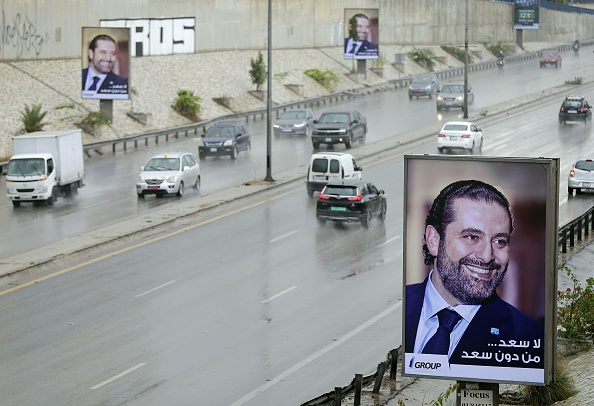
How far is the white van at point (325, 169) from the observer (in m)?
45.2

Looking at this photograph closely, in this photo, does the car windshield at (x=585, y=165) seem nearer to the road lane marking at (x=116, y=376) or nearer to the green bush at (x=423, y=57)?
the road lane marking at (x=116, y=376)

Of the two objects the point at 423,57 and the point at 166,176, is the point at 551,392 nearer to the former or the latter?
the point at 166,176

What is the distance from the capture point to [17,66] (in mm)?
68750

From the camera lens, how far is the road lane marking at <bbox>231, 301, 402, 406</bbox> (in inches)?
851

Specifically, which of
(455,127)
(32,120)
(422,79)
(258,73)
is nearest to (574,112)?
(455,127)

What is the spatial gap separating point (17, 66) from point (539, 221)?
57.3 meters

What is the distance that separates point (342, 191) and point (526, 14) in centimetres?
10181

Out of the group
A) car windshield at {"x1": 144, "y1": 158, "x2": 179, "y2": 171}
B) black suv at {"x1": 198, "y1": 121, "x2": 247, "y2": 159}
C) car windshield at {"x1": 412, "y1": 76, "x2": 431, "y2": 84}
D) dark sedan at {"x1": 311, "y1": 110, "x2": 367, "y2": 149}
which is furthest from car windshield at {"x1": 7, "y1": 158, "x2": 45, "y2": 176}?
car windshield at {"x1": 412, "y1": 76, "x2": 431, "y2": 84}

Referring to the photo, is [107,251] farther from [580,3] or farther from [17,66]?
[580,3]

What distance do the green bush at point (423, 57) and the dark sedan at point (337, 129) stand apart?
50758mm

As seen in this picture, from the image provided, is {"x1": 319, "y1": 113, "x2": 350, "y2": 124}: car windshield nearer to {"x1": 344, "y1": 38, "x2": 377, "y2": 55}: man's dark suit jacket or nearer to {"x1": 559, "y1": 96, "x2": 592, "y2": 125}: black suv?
{"x1": 559, "y1": 96, "x2": 592, "y2": 125}: black suv

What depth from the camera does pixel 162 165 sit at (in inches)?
1831

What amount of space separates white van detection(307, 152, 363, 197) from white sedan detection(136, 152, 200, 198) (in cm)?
468

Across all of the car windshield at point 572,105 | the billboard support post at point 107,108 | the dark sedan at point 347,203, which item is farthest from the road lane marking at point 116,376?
the car windshield at point 572,105
